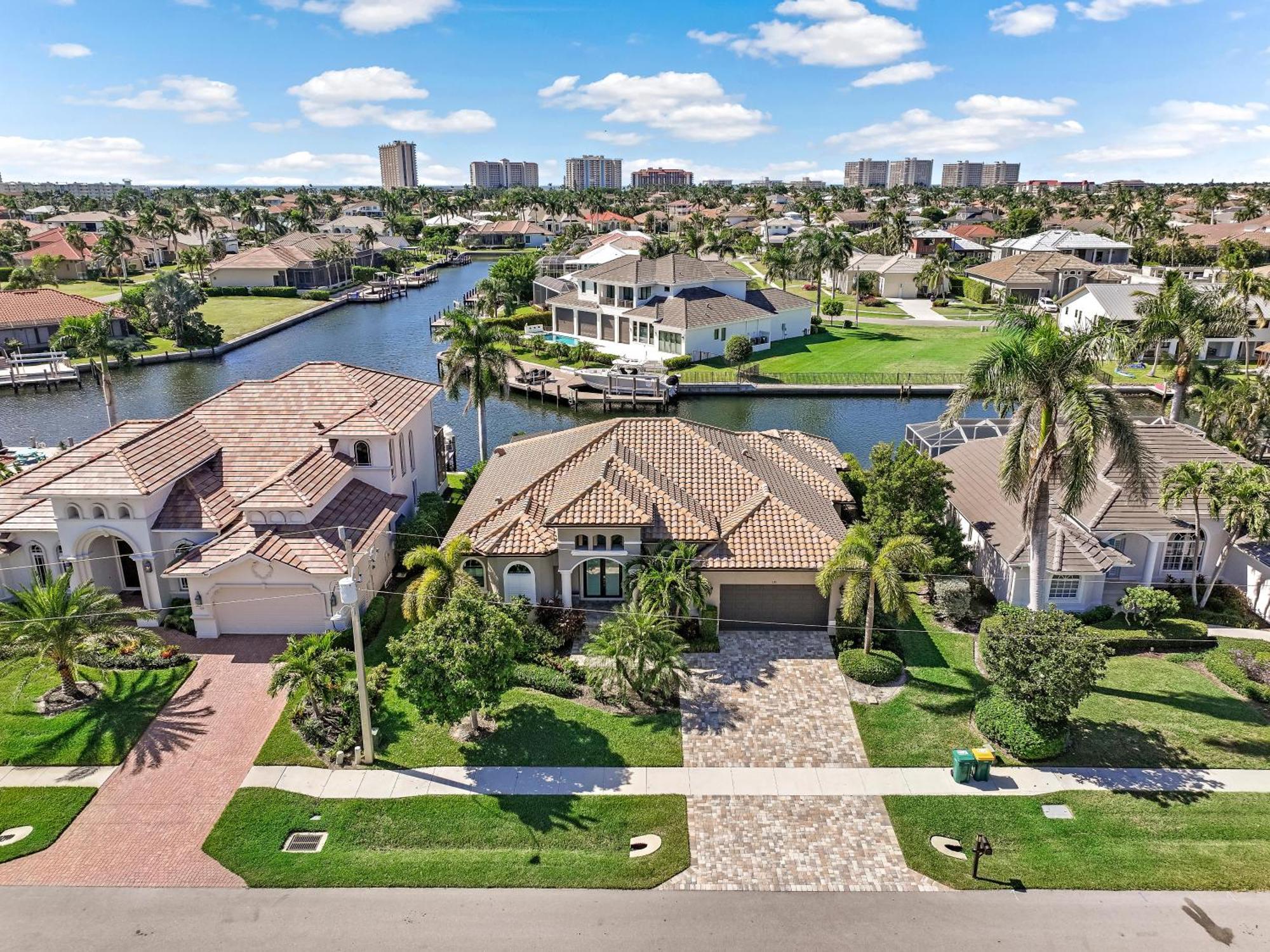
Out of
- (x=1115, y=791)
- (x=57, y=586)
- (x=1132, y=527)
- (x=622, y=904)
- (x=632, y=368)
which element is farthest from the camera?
(x=632, y=368)

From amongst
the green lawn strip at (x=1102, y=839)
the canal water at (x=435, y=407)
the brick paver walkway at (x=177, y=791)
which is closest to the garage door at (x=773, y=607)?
the green lawn strip at (x=1102, y=839)

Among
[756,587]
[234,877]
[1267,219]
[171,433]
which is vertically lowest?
[234,877]

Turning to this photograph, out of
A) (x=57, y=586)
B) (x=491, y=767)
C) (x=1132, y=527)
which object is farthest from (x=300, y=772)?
(x=1132, y=527)

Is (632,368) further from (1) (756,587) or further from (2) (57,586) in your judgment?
(2) (57,586)

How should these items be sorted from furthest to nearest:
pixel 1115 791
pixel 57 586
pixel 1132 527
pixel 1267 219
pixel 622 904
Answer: pixel 1267 219
pixel 1132 527
pixel 57 586
pixel 1115 791
pixel 622 904

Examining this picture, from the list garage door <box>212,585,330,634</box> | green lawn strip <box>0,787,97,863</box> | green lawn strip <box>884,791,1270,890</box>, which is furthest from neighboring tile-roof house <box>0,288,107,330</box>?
green lawn strip <box>884,791,1270,890</box>

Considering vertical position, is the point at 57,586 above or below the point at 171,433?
below
